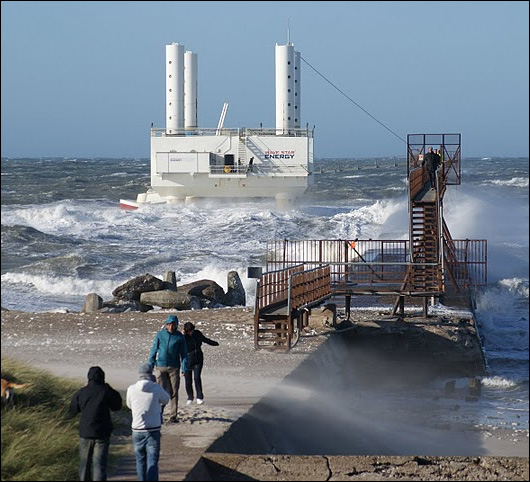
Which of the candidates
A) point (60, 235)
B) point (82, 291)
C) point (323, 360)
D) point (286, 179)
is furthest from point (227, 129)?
point (323, 360)

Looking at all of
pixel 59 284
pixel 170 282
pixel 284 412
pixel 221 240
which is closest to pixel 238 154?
pixel 221 240

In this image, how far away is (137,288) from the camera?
88.7 ft

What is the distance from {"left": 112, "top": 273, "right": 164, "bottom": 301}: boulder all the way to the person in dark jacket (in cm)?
1663

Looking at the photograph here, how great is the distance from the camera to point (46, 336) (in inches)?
769

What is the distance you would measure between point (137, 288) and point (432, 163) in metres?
7.53

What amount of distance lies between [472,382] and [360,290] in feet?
12.5

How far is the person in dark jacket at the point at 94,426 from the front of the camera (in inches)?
390

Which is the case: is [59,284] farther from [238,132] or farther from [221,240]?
[238,132]

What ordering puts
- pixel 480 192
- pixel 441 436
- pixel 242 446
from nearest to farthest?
1. pixel 242 446
2. pixel 441 436
3. pixel 480 192

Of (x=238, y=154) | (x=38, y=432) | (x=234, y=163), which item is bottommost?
(x=38, y=432)

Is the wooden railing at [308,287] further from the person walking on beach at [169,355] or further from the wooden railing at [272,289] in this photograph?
the person walking on beach at [169,355]

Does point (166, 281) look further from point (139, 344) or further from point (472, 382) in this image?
point (472, 382)

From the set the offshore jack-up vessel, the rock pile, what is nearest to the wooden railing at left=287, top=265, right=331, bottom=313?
→ the rock pile

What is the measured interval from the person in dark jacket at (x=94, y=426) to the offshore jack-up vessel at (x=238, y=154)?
46.8 m
